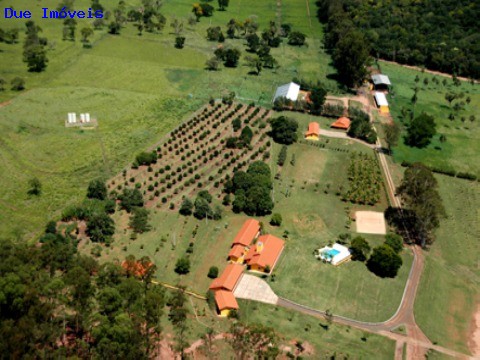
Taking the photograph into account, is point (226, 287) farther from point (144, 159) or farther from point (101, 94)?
point (101, 94)

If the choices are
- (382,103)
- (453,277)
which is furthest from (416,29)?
(453,277)

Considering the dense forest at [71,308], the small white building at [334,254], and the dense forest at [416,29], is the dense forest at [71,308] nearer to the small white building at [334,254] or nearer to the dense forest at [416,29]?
the small white building at [334,254]

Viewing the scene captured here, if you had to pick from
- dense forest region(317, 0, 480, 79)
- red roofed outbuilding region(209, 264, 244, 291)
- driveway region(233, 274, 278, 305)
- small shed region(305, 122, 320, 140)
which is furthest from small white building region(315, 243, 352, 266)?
dense forest region(317, 0, 480, 79)

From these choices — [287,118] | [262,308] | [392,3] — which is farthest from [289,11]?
[262,308]

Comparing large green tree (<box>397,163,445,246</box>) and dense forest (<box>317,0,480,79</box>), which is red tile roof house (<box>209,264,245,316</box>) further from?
dense forest (<box>317,0,480,79</box>)

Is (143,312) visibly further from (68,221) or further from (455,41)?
(455,41)
